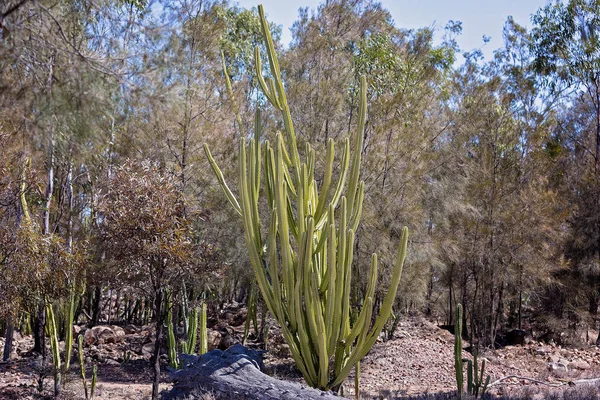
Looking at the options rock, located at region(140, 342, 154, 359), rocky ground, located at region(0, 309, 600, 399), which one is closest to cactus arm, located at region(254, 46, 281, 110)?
rocky ground, located at region(0, 309, 600, 399)

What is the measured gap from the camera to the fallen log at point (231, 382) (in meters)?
5.64

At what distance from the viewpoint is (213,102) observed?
1276cm

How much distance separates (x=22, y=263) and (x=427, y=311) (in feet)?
53.2

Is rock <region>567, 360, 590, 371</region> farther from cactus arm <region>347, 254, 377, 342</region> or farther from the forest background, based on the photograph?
cactus arm <region>347, 254, 377, 342</region>

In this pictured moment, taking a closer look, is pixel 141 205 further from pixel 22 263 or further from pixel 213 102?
pixel 213 102

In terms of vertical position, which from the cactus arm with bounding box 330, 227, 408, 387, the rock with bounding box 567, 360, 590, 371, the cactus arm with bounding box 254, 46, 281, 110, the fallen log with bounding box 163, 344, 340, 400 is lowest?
the rock with bounding box 567, 360, 590, 371

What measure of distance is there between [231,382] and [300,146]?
25.5 feet

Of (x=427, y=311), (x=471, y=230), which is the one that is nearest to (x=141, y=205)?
(x=471, y=230)

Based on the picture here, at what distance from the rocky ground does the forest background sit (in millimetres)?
918

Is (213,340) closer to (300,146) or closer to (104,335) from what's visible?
(104,335)

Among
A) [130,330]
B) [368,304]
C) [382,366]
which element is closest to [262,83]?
[368,304]

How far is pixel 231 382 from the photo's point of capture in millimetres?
5930

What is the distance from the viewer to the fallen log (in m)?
5.64

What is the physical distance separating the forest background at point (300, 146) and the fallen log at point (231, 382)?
222 centimetres
